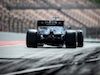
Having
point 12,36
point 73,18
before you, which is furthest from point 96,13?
point 12,36

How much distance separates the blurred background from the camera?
2168cm

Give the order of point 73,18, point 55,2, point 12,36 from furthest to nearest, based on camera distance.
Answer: point 55,2 < point 73,18 < point 12,36

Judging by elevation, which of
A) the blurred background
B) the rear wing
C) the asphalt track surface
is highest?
the blurred background

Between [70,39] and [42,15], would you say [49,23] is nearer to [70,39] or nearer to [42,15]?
[70,39]

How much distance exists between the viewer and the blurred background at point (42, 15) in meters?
21.7

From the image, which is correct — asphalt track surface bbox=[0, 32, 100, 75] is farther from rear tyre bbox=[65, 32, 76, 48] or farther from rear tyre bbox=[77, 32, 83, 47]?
rear tyre bbox=[77, 32, 83, 47]

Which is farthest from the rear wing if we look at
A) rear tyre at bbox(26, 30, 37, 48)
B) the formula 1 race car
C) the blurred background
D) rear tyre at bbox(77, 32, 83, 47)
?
the blurred background

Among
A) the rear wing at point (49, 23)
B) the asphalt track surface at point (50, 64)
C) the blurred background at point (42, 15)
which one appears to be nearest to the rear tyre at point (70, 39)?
the rear wing at point (49, 23)

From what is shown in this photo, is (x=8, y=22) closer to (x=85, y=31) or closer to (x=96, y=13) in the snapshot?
(x=85, y=31)

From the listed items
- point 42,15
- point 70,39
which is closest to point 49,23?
point 70,39

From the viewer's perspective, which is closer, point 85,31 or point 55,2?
point 85,31

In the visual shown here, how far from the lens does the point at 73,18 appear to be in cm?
4753

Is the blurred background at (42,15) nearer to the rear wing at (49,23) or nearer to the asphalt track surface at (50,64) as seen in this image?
the rear wing at (49,23)

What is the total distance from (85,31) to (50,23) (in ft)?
81.1
